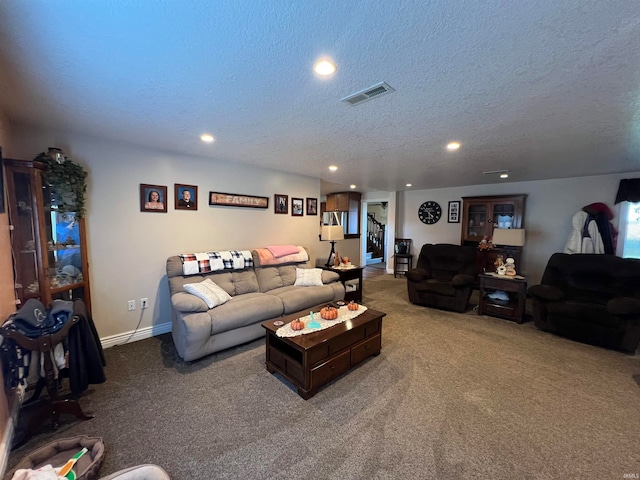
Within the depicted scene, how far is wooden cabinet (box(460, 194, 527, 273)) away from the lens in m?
5.13

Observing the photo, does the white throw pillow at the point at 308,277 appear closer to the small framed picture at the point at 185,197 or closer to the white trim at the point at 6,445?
the small framed picture at the point at 185,197

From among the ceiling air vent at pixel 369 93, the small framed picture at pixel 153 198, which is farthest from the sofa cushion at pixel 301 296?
the ceiling air vent at pixel 369 93

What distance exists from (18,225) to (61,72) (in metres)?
1.50

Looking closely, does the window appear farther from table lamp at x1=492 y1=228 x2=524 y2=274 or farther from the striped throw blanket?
the striped throw blanket

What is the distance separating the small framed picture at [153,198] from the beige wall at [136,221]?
2.2 inches

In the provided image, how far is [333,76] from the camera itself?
1555 mm

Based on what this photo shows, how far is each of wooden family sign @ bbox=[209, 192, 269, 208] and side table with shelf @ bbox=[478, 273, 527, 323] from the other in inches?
145

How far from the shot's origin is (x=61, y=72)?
1546 millimetres

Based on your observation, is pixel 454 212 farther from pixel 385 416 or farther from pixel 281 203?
pixel 385 416

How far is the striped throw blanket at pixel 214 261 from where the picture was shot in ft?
10.5

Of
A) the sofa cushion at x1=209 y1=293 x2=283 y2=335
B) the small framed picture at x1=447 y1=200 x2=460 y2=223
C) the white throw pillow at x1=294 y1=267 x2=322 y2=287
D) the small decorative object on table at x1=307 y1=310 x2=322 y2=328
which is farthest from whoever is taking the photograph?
the small framed picture at x1=447 y1=200 x2=460 y2=223

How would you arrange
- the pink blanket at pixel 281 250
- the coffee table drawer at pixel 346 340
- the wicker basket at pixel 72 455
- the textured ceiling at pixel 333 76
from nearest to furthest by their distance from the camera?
the textured ceiling at pixel 333 76, the wicker basket at pixel 72 455, the coffee table drawer at pixel 346 340, the pink blanket at pixel 281 250

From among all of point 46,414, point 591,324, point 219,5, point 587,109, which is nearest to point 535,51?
point 587,109

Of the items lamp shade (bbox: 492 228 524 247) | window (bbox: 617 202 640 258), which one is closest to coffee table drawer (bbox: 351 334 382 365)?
lamp shade (bbox: 492 228 524 247)
